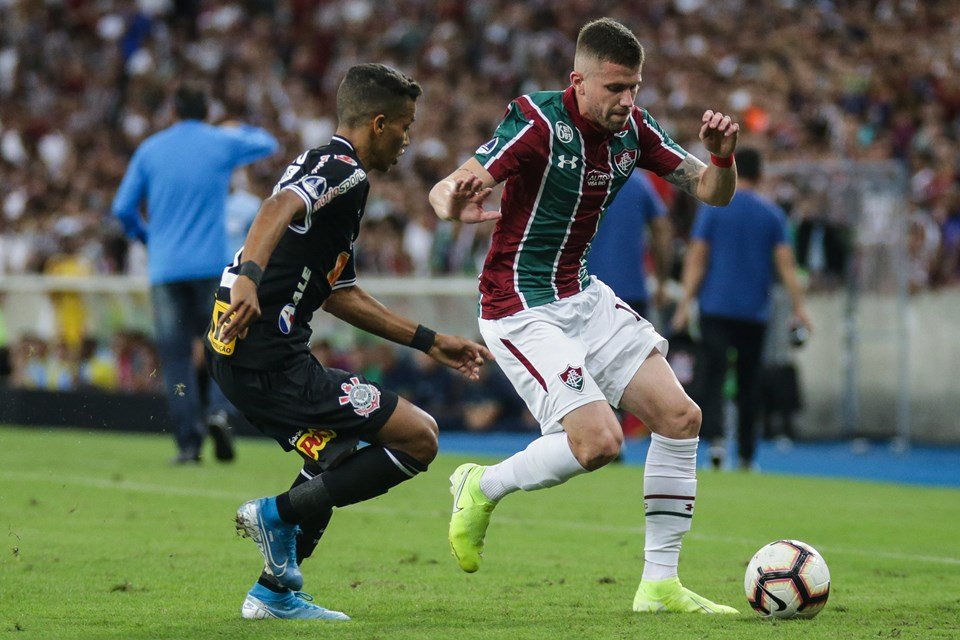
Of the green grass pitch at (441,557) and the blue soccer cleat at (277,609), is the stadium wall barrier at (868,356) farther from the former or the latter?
the blue soccer cleat at (277,609)

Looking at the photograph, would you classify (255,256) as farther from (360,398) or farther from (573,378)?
(573,378)

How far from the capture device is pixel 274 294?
17.5 feet

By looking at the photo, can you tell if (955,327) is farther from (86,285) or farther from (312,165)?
(312,165)

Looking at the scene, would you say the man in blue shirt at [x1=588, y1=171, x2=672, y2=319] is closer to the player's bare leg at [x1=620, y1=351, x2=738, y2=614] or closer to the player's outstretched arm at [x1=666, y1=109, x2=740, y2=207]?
the player's outstretched arm at [x1=666, y1=109, x2=740, y2=207]

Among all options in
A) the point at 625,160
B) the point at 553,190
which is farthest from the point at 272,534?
the point at 625,160

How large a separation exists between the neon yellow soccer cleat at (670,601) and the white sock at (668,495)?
3.0 inches

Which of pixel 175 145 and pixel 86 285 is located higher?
pixel 175 145

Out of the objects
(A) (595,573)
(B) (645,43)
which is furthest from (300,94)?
(A) (595,573)

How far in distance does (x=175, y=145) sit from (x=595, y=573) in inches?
213

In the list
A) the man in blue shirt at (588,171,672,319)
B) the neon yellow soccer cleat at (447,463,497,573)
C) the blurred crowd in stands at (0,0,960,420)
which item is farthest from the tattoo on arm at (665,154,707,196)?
the blurred crowd in stands at (0,0,960,420)

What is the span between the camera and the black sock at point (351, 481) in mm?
5363

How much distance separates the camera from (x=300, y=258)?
5.36 m

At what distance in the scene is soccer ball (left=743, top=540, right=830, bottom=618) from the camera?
17.8 ft

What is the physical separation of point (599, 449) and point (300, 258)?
133 cm
